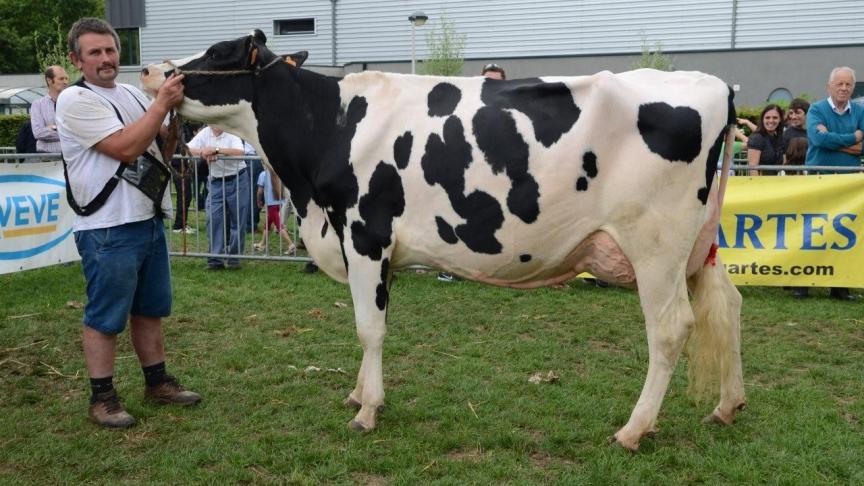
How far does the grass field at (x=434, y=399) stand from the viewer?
375 cm

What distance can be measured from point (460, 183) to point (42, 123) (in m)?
7.19

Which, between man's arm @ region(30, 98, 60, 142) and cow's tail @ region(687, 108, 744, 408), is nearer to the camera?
cow's tail @ region(687, 108, 744, 408)

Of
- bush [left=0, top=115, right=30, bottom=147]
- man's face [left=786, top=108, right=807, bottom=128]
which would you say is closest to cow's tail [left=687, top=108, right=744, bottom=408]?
man's face [left=786, top=108, right=807, bottom=128]

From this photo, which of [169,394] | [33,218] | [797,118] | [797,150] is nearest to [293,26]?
[33,218]

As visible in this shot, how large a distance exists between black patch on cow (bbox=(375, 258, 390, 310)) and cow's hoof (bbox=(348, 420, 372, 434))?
0.68 metres

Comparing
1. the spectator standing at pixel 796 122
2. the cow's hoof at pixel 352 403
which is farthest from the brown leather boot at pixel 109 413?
the spectator standing at pixel 796 122

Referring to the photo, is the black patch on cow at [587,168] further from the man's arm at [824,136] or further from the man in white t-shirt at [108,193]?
the man's arm at [824,136]

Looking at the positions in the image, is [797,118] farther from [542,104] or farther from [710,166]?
[542,104]

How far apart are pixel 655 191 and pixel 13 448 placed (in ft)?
12.3

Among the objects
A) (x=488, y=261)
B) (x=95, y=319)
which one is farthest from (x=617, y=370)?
(x=95, y=319)

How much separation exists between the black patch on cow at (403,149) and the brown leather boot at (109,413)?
2215mm

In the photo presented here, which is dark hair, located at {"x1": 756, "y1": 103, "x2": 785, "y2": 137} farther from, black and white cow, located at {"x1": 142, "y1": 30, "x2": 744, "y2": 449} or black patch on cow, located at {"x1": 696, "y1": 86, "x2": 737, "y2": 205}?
black patch on cow, located at {"x1": 696, "y1": 86, "x2": 737, "y2": 205}

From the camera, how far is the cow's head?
13.7ft

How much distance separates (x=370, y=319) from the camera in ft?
13.9
